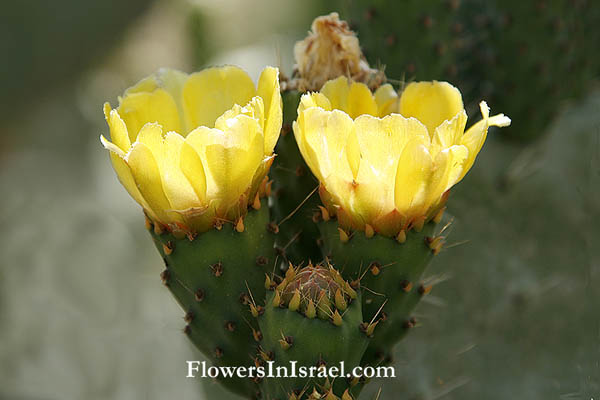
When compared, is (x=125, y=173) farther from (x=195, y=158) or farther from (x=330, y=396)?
(x=330, y=396)

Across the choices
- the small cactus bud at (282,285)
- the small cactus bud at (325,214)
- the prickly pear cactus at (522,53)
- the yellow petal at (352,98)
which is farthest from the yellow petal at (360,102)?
the prickly pear cactus at (522,53)

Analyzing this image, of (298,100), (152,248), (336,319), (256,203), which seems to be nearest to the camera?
(336,319)

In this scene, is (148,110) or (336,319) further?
(148,110)

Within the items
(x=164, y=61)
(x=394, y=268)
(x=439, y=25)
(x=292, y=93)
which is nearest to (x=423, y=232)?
(x=394, y=268)

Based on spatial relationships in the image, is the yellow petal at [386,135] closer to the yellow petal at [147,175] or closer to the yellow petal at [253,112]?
the yellow petal at [253,112]

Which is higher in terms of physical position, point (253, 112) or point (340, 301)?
point (253, 112)

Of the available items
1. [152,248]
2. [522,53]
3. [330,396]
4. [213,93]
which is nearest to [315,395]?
[330,396]

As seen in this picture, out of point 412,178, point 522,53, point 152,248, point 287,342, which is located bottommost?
point 152,248

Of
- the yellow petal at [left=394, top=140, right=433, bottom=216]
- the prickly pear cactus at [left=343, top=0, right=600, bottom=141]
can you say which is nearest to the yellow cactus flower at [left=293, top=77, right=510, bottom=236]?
the yellow petal at [left=394, top=140, right=433, bottom=216]
